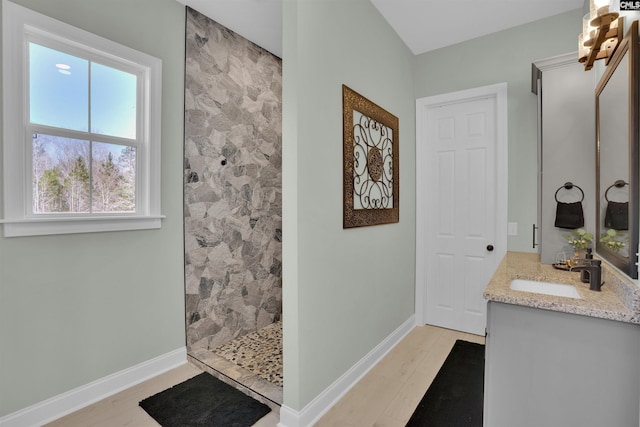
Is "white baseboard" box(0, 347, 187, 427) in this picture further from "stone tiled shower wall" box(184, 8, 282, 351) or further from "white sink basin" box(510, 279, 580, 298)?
"white sink basin" box(510, 279, 580, 298)

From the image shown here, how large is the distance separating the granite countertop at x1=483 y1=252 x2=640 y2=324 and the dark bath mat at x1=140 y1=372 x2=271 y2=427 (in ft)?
5.08

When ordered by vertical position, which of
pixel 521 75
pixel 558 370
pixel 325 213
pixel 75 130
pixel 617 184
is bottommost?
pixel 558 370

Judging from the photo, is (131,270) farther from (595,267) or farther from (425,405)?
(595,267)

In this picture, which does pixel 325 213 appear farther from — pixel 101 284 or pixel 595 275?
pixel 101 284

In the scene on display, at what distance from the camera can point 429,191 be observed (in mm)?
3398

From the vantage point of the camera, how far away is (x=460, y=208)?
3238mm

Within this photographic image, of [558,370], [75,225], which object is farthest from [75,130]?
[558,370]

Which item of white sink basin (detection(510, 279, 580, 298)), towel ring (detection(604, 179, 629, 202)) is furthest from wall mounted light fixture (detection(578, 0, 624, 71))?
white sink basin (detection(510, 279, 580, 298))

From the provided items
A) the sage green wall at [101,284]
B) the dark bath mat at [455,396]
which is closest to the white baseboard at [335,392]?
the dark bath mat at [455,396]

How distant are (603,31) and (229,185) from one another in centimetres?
261

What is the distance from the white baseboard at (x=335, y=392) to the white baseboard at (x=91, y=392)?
→ 1087 millimetres

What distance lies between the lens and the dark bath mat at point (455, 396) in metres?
1.92

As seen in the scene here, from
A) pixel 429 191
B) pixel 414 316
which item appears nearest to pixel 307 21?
pixel 429 191

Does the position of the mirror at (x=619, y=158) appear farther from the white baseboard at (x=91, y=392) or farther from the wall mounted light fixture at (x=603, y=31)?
the white baseboard at (x=91, y=392)
